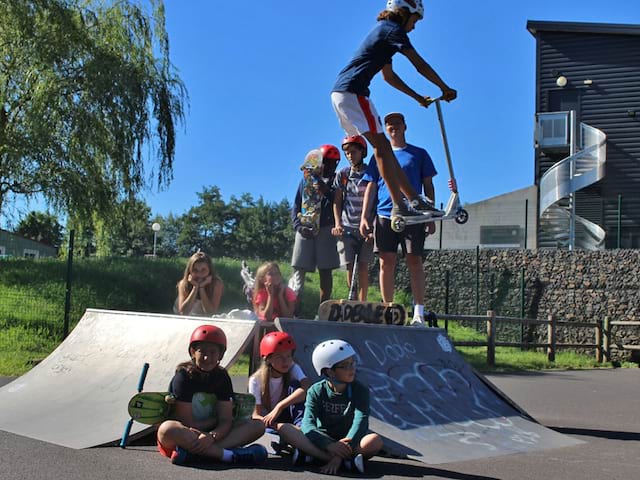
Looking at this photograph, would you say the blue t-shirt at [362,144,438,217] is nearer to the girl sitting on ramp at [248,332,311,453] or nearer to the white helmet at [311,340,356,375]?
the girl sitting on ramp at [248,332,311,453]

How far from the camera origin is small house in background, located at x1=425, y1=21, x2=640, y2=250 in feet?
89.7

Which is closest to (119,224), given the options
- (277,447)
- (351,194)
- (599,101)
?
(351,194)

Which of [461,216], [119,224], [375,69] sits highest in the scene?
[375,69]

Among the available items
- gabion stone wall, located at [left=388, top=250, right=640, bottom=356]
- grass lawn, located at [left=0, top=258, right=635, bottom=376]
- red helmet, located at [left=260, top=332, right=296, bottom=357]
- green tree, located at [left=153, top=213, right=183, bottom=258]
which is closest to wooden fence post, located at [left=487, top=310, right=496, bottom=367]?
grass lawn, located at [left=0, top=258, right=635, bottom=376]

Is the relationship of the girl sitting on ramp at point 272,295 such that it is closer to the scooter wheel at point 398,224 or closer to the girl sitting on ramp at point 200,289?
the girl sitting on ramp at point 200,289

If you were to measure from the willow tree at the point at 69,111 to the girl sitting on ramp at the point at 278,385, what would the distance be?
1242 cm

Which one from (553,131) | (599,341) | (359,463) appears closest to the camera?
(359,463)

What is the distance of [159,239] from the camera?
3268 inches

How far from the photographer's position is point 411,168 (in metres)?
7.37

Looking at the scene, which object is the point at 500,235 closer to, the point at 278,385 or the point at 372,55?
the point at 372,55

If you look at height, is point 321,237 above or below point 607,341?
above

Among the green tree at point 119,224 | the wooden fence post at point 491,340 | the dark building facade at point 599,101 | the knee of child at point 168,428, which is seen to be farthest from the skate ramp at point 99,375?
the dark building facade at point 599,101

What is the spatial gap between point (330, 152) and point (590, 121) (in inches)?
906

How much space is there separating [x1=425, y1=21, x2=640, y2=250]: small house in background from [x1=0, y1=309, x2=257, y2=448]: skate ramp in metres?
22.5
